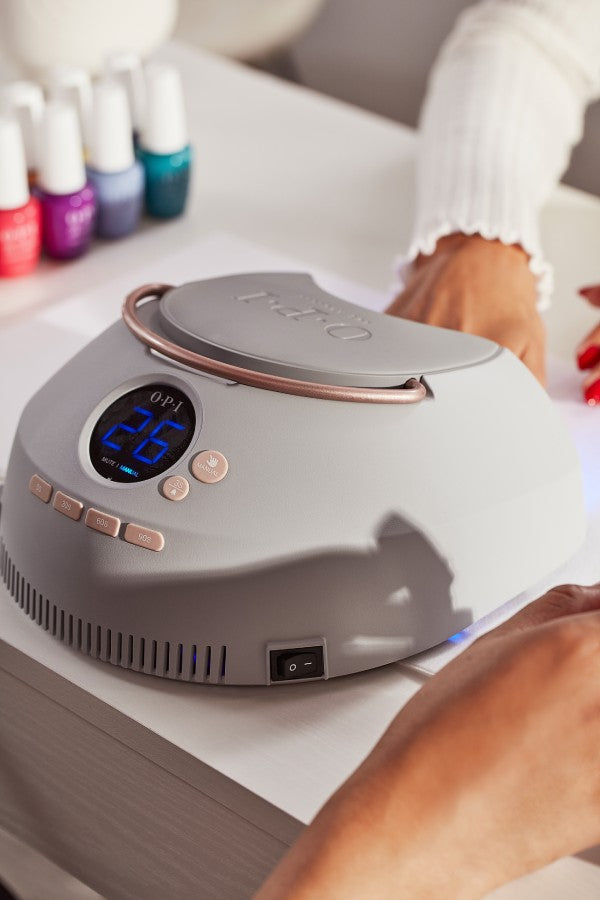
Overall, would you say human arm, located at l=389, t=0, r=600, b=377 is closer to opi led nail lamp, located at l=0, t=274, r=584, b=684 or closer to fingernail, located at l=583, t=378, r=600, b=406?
fingernail, located at l=583, t=378, r=600, b=406

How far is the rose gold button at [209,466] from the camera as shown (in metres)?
0.47

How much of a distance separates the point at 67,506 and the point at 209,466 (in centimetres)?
6

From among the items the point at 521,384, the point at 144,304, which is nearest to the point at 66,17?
the point at 144,304

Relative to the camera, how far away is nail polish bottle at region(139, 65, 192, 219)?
0.82 m

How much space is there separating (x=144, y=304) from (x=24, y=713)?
0.68 ft

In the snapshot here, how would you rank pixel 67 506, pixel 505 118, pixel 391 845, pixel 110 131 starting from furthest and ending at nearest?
pixel 505 118 < pixel 110 131 < pixel 67 506 < pixel 391 845

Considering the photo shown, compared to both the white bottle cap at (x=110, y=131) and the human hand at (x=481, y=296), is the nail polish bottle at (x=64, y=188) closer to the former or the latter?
the white bottle cap at (x=110, y=131)

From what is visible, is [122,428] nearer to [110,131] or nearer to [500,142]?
[110,131]

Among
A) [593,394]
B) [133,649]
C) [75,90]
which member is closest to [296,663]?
[133,649]

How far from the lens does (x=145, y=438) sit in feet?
1.61

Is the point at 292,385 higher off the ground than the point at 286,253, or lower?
higher

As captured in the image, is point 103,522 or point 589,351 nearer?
point 103,522

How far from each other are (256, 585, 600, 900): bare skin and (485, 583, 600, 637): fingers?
0.13 feet

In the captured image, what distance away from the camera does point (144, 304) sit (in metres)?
0.56
